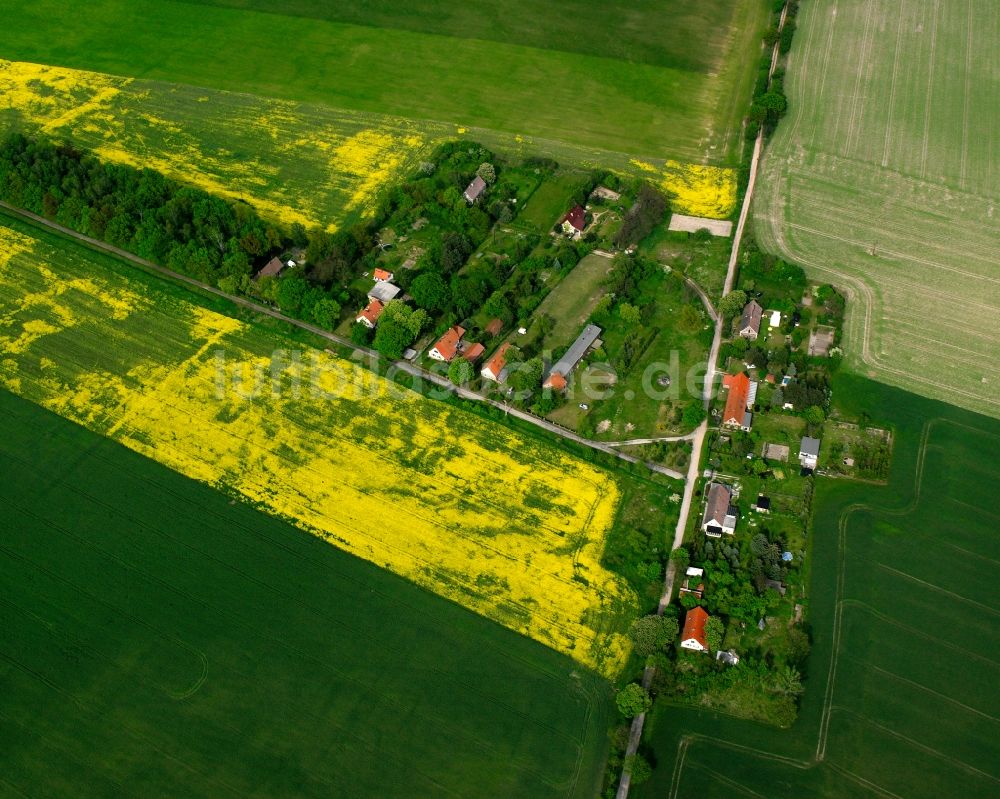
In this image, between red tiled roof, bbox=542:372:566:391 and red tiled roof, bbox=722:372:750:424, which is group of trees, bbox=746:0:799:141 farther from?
red tiled roof, bbox=542:372:566:391

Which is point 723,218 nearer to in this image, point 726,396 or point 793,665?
point 726,396

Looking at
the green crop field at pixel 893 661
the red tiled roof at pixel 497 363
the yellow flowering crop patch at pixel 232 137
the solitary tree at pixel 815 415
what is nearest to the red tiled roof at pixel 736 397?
the solitary tree at pixel 815 415

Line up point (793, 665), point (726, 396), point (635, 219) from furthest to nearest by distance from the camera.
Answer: point (635, 219)
point (726, 396)
point (793, 665)

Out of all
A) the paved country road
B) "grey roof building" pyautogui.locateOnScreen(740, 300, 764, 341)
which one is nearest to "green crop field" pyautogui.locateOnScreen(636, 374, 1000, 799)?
the paved country road

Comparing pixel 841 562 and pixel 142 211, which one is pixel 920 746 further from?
pixel 142 211

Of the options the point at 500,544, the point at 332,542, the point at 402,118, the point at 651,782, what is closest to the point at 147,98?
the point at 402,118

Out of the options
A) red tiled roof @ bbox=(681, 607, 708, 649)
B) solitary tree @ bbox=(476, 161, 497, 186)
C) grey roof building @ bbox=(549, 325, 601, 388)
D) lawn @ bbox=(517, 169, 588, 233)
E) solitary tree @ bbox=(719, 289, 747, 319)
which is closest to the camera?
red tiled roof @ bbox=(681, 607, 708, 649)

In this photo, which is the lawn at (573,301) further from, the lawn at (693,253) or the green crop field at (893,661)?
the green crop field at (893,661)
